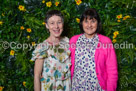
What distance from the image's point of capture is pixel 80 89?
1738 mm

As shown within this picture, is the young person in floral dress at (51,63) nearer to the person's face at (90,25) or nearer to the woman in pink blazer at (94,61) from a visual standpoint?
the woman in pink blazer at (94,61)

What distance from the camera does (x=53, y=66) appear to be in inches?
64.8

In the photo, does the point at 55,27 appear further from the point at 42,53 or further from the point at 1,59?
the point at 1,59

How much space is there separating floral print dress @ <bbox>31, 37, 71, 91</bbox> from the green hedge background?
0.59 m

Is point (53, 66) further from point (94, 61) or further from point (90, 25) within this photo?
point (90, 25)

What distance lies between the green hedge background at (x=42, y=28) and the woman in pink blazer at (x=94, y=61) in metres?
0.48

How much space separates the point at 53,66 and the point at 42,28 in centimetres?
80

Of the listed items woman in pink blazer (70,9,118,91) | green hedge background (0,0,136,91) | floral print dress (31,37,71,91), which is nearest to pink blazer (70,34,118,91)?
woman in pink blazer (70,9,118,91)

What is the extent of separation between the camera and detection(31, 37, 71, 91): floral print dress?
165cm

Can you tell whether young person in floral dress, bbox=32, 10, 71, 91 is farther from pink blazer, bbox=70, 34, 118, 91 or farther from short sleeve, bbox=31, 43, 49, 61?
pink blazer, bbox=70, 34, 118, 91

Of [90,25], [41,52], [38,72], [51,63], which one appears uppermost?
[90,25]

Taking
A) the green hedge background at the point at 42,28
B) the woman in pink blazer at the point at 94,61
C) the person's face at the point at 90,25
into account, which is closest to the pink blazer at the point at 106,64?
Answer: the woman in pink blazer at the point at 94,61

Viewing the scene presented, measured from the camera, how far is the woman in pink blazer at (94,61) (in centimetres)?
166

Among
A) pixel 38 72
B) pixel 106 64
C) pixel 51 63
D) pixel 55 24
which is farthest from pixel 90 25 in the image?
pixel 38 72
